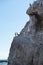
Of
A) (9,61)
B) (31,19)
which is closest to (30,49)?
(9,61)

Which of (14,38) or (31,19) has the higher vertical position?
(31,19)

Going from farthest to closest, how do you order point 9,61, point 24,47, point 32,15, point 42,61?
point 32,15 < point 9,61 < point 24,47 < point 42,61

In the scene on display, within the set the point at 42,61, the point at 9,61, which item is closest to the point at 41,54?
the point at 42,61

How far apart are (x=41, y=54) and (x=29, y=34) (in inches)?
315

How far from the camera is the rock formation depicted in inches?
1517

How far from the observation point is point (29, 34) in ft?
148

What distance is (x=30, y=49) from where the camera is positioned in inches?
1548

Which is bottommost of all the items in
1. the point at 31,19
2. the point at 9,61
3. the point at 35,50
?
the point at 9,61

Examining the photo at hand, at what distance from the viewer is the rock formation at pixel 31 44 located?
38.5 metres

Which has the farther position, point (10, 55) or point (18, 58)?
point (10, 55)

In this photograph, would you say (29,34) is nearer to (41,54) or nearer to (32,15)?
(32,15)

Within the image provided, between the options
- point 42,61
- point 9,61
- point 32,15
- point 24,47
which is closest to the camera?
point 42,61

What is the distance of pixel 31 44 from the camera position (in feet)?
131

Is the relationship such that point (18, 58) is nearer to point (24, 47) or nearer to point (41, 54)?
point (24, 47)
